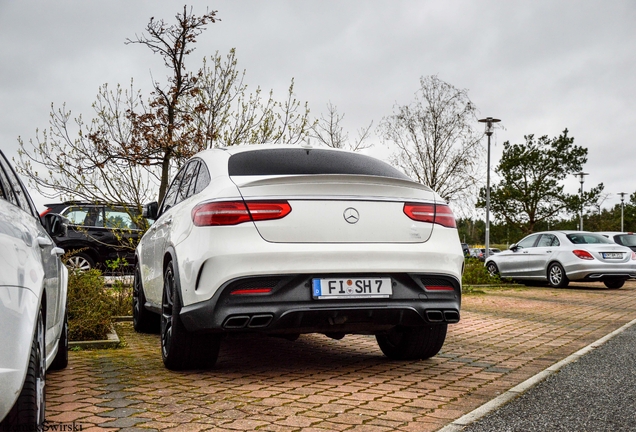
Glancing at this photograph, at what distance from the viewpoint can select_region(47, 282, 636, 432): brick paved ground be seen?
3.99 m

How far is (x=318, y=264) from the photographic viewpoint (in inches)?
194

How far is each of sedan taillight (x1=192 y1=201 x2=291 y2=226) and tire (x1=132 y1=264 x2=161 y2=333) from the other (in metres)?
2.98

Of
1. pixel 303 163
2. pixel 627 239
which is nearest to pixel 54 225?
pixel 303 163

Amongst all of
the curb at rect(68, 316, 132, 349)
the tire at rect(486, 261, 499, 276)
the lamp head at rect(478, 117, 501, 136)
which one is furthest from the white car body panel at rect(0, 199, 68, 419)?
the lamp head at rect(478, 117, 501, 136)

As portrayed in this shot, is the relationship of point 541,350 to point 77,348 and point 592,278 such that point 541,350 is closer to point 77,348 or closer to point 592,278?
point 77,348

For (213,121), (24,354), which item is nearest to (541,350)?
(24,354)

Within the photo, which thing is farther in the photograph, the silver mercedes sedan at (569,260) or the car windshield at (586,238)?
the car windshield at (586,238)

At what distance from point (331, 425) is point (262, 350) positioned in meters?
2.97

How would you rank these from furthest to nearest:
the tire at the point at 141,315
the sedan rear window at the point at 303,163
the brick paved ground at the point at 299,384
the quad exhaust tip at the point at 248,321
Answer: the tire at the point at 141,315
the sedan rear window at the point at 303,163
the quad exhaust tip at the point at 248,321
the brick paved ground at the point at 299,384

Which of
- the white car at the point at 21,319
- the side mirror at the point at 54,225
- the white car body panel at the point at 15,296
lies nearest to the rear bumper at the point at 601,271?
the side mirror at the point at 54,225

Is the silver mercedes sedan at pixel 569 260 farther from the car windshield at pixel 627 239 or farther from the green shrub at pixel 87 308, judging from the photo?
the green shrub at pixel 87 308

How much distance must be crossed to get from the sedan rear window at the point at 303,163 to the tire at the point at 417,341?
127cm

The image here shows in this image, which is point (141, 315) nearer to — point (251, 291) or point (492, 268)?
point (251, 291)

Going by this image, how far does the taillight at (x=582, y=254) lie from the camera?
18469mm
